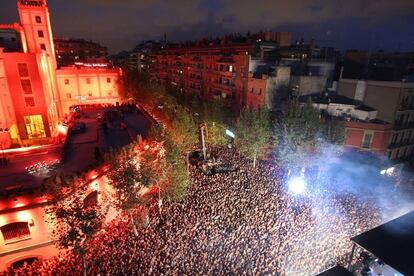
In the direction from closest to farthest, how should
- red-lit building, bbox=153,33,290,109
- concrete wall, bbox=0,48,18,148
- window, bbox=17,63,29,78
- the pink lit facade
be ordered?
the pink lit facade
concrete wall, bbox=0,48,18,148
window, bbox=17,63,29,78
red-lit building, bbox=153,33,290,109

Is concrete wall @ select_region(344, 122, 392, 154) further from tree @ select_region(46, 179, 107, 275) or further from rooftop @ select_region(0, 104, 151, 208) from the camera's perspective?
tree @ select_region(46, 179, 107, 275)

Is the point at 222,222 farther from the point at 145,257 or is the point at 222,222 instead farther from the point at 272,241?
the point at 145,257

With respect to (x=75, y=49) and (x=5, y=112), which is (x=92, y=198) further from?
(x=75, y=49)

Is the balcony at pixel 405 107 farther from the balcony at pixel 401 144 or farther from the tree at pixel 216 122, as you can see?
the tree at pixel 216 122

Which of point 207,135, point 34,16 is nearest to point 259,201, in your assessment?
point 207,135

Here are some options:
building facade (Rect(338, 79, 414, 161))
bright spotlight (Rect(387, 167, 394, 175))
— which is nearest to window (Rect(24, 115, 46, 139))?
building facade (Rect(338, 79, 414, 161))

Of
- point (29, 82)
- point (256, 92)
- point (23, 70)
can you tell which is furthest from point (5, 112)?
point (256, 92)
